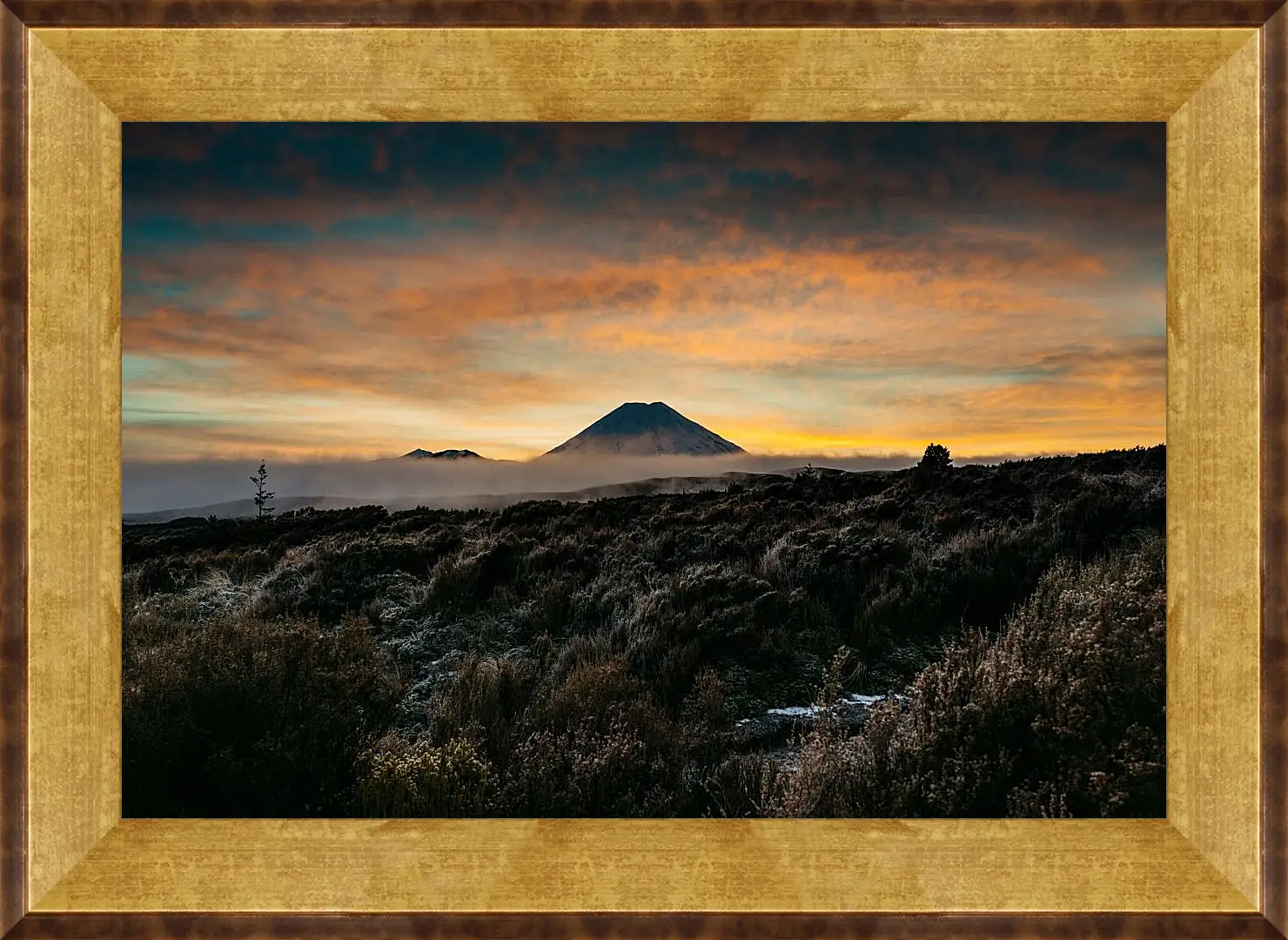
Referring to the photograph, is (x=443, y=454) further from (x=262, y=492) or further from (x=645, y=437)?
(x=645, y=437)

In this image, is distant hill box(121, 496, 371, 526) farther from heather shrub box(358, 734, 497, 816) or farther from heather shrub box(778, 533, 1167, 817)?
heather shrub box(778, 533, 1167, 817)

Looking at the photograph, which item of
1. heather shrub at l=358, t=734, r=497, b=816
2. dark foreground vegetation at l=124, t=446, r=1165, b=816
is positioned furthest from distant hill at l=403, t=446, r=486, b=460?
heather shrub at l=358, t=734, r=497, b=816

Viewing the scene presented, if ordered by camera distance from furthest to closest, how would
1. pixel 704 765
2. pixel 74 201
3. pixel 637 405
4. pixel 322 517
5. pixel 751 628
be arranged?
pixel 322 517 → pixel 637 405 → pixel 751 628 → pixel 704 765 → pixel 74 201

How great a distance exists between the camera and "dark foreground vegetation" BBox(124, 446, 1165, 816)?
2879 millimetres

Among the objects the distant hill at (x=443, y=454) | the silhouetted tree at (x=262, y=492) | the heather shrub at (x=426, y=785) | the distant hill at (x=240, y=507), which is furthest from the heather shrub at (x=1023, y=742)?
the silhouetted tree at (x=262, y=492)

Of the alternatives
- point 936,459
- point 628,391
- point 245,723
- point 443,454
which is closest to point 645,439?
point 628,391

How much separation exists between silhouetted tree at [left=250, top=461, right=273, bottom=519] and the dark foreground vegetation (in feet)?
1.77

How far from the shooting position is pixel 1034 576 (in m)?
4.75

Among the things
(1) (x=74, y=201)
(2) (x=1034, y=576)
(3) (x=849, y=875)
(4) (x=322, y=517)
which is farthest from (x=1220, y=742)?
(4) (x=322, y=517)

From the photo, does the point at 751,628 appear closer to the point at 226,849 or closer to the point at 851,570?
the point at 851,570

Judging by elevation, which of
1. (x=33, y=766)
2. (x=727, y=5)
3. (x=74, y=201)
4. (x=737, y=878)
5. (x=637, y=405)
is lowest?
(x=737, y=878)

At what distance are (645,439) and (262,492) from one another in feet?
9.25

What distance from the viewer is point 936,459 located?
5.03 metres

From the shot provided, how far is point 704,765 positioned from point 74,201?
3989 millimetres
